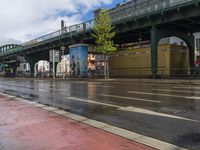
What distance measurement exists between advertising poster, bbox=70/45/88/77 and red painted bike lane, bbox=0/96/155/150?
4273cm

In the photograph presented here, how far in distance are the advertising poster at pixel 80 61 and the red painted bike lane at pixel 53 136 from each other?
4273cm

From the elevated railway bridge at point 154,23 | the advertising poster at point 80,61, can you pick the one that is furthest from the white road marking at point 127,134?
the advertising poster at point 80,61

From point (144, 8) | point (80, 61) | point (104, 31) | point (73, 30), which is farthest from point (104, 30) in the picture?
point (73, 30)

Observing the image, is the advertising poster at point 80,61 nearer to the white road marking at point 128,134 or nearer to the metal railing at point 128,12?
the metal railing at point 128,12

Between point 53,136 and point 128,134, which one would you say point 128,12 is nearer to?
point 128,134

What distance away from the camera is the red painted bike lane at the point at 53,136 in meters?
7.07

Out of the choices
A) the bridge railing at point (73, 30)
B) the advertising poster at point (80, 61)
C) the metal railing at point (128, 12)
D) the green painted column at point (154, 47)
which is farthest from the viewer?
the advertising poster at point (80, 61)

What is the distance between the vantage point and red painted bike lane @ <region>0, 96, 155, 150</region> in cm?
707

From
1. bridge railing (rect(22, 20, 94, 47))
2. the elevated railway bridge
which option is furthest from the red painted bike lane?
bridge railing (rect(22, 20, 94, 47))

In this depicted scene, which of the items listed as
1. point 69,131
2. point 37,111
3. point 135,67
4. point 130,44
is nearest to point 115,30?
point 135,67

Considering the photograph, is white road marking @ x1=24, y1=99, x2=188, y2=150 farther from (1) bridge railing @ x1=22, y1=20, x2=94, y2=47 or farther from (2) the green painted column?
(1) bridge railing @ x1=22, y1=20, x2=94, y2=47

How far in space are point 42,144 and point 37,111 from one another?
5604 mm

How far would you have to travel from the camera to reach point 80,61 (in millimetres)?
54281

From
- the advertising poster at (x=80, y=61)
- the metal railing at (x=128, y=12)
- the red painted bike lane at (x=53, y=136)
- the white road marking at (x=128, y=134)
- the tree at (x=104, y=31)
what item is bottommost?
the red painted bike lane at (x=53, y=136)
